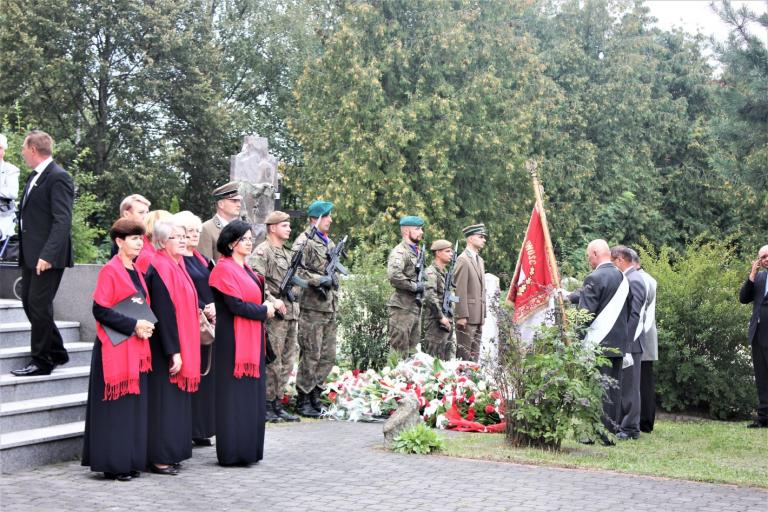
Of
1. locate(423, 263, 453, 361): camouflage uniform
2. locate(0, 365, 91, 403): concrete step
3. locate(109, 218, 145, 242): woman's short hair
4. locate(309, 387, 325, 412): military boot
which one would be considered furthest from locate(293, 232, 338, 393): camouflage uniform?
locate(109, 218, 145, 242): woman's short hair

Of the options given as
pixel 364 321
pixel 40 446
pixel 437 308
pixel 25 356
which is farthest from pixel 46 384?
pixel 364 321

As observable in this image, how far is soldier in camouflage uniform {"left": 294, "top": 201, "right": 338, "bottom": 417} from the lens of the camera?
1209 centimetres

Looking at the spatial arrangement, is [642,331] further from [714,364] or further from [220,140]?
[220,140]

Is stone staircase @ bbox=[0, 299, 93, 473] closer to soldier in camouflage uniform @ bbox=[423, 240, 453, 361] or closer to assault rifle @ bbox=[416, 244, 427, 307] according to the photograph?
assault rifle @ bbox=[416, 244, 427, 307]

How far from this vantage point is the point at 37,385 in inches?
355

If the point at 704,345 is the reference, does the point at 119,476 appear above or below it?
below

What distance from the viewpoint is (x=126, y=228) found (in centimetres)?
801

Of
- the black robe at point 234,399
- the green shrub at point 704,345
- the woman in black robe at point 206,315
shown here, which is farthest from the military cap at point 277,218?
the green shrub at point 704,345

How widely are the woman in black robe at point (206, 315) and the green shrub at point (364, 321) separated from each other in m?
5.71

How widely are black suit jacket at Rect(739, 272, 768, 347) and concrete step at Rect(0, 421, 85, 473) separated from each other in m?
8.58

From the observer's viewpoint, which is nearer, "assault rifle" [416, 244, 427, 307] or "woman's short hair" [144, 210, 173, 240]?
"woman's short hair" [144, 210, 173, 240]

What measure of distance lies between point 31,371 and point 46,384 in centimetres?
17

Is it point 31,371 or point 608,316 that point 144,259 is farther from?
point 608,316

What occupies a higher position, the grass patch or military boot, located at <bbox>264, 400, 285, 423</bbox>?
military boot, located at <bbox>264, 400, 285, 423</bbox>
